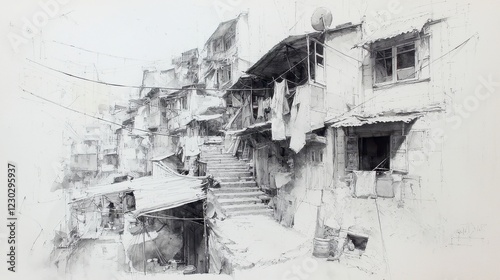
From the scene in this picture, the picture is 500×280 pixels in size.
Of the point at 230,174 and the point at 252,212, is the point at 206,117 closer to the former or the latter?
the point at 230,174

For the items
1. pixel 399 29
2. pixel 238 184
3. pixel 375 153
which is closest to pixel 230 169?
pixel 238 184

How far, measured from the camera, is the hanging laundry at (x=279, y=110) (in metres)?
2.62

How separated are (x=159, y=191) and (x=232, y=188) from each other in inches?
24.4

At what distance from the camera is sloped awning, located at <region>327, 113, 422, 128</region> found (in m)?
2.29

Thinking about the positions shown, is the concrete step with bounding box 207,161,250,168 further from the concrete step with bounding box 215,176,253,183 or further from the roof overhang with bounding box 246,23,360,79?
the roof overhang with bounding box 246,23,360,79

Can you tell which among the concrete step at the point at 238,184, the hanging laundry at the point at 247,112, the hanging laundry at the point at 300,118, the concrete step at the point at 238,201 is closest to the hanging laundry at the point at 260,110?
the hanging laundry at the point at 247,112

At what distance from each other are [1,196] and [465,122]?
3672 mm

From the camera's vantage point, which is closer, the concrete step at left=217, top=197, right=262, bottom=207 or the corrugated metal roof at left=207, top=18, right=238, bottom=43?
the corrugated metal roof at left=207, top=18, right=238, bottom=43

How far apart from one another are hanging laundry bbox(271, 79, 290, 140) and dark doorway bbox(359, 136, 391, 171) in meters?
0.63

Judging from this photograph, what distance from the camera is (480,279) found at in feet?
8.03

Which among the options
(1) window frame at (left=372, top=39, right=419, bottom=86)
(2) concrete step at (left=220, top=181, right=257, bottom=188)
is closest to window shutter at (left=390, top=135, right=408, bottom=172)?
(1) window frame at (left=372, top=39, right=419, bottom=86)

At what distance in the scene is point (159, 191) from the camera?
2691 mm

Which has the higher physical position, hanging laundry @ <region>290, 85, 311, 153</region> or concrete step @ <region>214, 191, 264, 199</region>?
hanging laundry @ <region>290, 85, 311, 153</region>

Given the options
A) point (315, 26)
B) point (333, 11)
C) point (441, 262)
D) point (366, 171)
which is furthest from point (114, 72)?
point (441, 262)
